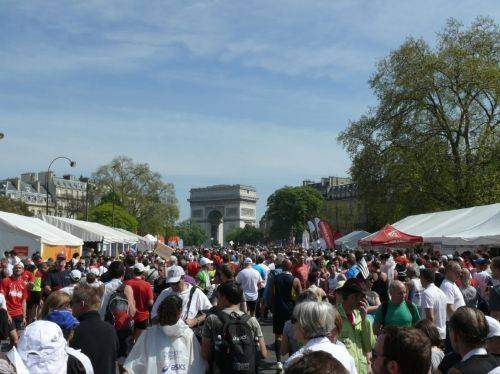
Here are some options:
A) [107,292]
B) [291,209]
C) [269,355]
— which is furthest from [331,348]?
[291,209]

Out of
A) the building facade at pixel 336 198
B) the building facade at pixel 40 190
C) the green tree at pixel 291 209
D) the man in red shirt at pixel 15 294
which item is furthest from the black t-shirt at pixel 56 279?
the building facade at pixel 40 190

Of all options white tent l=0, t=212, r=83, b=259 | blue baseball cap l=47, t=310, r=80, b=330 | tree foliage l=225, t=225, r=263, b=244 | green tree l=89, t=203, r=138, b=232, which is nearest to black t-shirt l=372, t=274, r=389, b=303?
blue baseball cap l=47, t=310, r=80, b=330

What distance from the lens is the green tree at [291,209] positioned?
12512 centimetres

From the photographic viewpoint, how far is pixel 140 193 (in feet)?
306

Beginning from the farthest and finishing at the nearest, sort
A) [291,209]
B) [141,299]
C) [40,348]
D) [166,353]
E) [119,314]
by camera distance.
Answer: [291,209] < [141,299] < [119,314] < [166,353] < [40,348]

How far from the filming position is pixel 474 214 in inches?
993

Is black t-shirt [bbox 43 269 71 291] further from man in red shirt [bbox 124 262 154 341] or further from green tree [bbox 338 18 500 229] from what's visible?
green tree [bbox 338 18 500 229]

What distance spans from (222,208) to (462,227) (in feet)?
511

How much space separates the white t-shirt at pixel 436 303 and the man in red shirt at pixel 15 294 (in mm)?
7607

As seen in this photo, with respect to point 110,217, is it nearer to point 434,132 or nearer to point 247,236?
point 434,132

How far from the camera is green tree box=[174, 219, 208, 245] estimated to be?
152 metres

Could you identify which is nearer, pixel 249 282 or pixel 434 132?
pixel 249 282

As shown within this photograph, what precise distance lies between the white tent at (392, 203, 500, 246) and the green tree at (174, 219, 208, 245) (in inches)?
4681

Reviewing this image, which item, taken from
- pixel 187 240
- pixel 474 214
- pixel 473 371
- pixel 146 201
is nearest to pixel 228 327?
pixel 473 371
